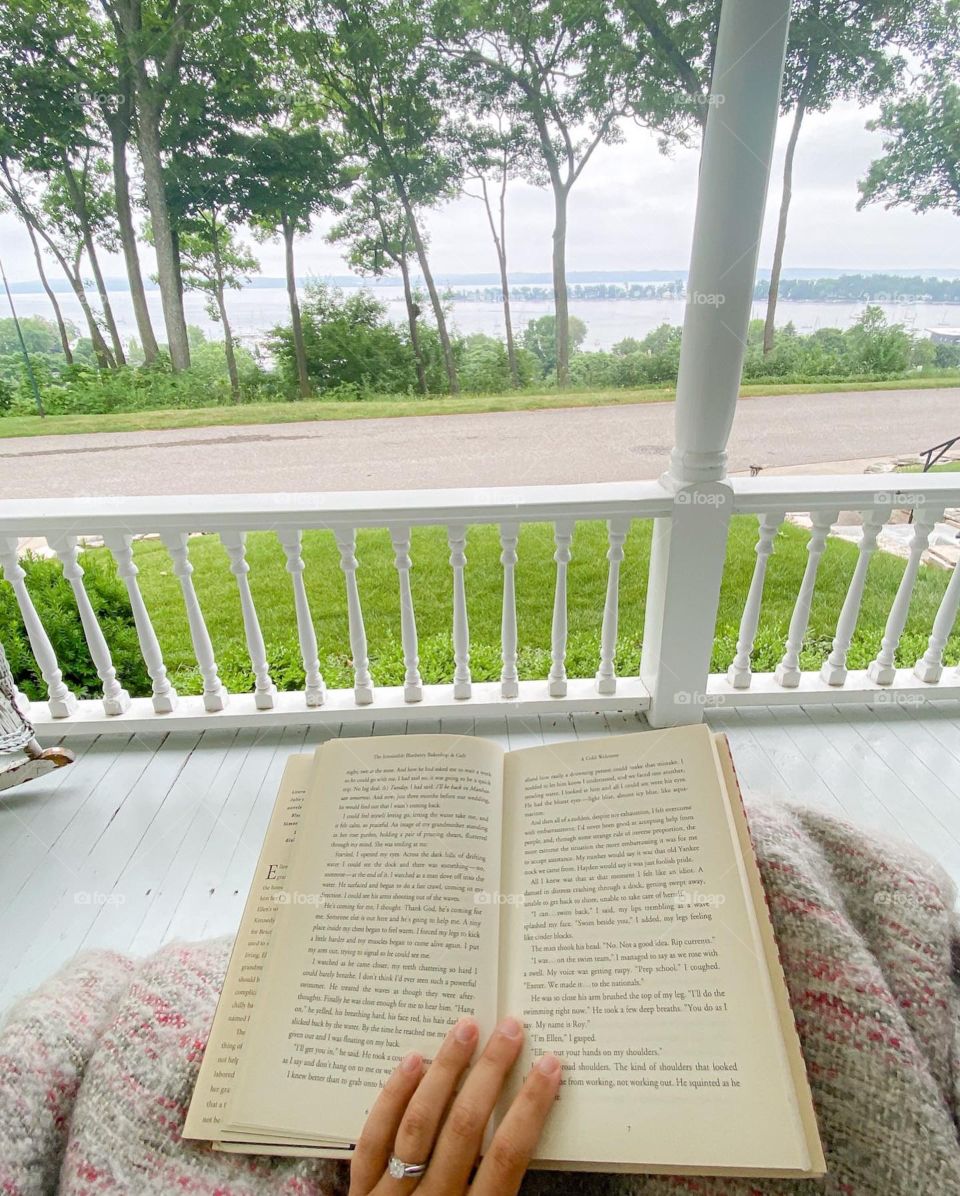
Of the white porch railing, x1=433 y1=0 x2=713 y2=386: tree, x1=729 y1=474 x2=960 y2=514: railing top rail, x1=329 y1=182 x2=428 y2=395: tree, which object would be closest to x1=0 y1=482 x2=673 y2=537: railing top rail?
the white porch railing

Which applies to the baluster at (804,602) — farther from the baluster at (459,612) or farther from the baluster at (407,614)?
the baluster at (407,614)

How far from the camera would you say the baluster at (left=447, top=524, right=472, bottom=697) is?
68.1 inches

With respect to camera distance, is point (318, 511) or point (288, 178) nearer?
point (288, 178)

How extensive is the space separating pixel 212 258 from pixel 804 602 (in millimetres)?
1847

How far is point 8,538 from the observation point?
5.41 feet

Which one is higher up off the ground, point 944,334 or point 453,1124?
point 944,334

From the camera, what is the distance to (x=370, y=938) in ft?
1.65

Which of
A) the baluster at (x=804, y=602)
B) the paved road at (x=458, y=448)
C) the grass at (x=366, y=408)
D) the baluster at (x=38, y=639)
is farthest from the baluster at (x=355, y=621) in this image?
the baluster at (x=804, y=602)

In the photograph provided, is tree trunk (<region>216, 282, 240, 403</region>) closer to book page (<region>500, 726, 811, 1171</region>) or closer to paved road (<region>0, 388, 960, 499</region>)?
paved road (<region>0, 388, 960, 499</region>)

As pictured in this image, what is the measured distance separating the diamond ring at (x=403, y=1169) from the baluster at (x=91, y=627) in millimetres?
1705

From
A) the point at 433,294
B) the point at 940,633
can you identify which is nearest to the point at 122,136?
the point at 433,294

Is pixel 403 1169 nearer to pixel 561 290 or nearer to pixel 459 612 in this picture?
pixel 459 612

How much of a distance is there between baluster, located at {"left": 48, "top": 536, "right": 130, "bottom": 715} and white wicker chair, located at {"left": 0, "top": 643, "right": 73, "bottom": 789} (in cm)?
20

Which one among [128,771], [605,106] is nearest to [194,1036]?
[128,771]
